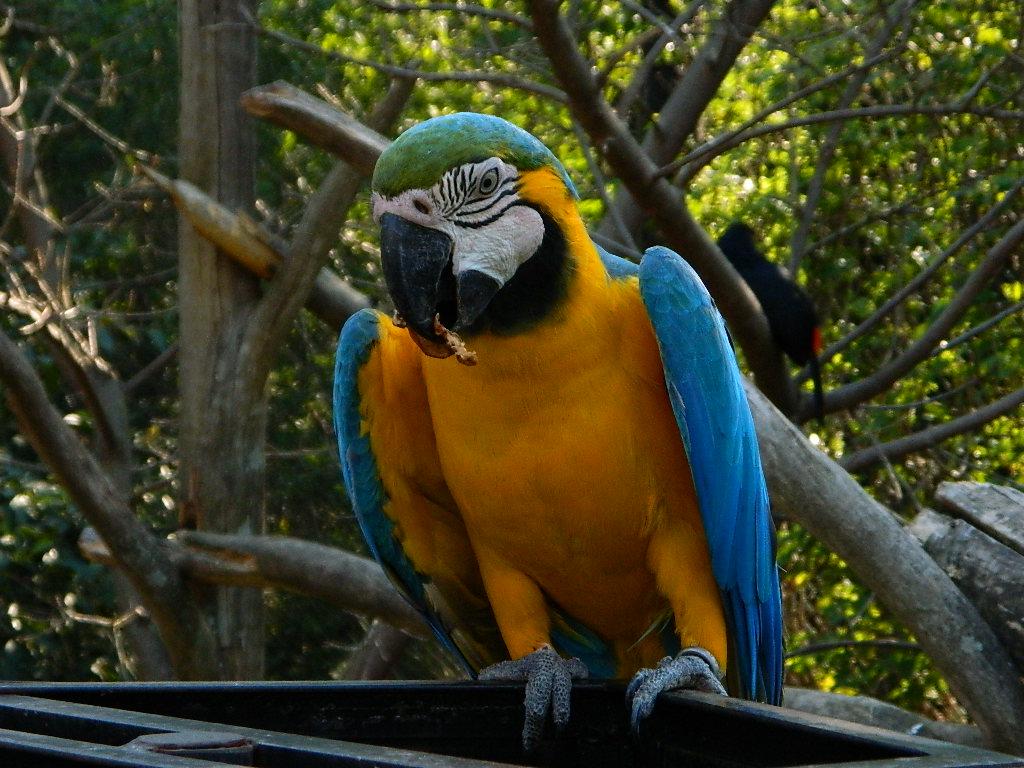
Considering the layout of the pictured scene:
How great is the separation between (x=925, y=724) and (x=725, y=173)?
3.33 meters

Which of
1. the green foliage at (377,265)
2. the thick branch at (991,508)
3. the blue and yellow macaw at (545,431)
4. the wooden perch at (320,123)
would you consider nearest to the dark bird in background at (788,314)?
the green foliage at (377,265)

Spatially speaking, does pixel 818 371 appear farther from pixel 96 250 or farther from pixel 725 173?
pixel 96 250

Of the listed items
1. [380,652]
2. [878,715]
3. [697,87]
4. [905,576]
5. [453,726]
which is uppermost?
[697,87]

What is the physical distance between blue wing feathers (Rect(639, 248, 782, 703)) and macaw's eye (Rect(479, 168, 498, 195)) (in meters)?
0.32

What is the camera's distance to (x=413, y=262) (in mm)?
1644

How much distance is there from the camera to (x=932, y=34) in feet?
17.0

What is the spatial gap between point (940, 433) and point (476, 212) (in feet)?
9.28

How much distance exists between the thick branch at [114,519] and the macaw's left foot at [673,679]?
7.55 ft

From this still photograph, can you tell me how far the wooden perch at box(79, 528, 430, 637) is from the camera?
11.4 feet

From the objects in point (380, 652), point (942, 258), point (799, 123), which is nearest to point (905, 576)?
point (799, 123)

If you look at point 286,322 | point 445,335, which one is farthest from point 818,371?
point 445,335

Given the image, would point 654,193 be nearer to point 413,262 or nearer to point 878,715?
point 878,715

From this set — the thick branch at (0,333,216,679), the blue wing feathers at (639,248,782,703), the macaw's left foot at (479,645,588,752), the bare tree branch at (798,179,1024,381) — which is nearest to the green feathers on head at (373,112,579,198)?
the blue wing feathers at (639,248,782,703)

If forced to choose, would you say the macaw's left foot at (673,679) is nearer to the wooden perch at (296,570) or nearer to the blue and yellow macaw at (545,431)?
the blue and yellow macaw at (545,431)
